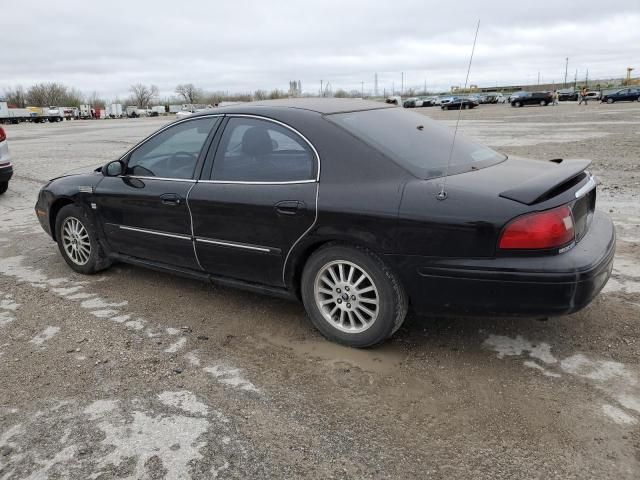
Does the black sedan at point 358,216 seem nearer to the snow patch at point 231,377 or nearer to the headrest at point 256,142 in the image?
the headrest at point 256,142

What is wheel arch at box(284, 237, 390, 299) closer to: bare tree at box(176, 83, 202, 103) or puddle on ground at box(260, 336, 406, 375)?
puddle on ground at box(260, 336, 406, 375)

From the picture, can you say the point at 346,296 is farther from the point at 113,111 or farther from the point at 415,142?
the point at 113,111

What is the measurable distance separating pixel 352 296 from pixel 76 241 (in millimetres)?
Result: 3049

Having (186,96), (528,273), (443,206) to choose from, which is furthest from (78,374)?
(186,96)

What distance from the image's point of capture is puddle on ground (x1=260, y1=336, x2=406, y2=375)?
3252mm

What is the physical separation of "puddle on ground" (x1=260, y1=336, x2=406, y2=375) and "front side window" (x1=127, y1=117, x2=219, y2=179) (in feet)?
5.07

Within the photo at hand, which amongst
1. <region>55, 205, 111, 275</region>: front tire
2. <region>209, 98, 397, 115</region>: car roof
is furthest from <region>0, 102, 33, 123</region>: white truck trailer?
<region>209, 98, 397, 115</region>: car roof

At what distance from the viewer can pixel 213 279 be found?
159 inches

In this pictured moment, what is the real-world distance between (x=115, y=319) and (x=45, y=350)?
571 millimetres

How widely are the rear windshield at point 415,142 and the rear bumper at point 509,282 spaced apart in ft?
1.99

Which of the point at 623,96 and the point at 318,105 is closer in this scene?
the point at 318,105

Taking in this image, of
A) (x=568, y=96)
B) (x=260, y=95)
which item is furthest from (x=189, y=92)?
(x=568, y=96)

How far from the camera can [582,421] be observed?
2.64m

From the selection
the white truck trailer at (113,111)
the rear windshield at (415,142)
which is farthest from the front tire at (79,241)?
the white truck trailer at (113,111)
